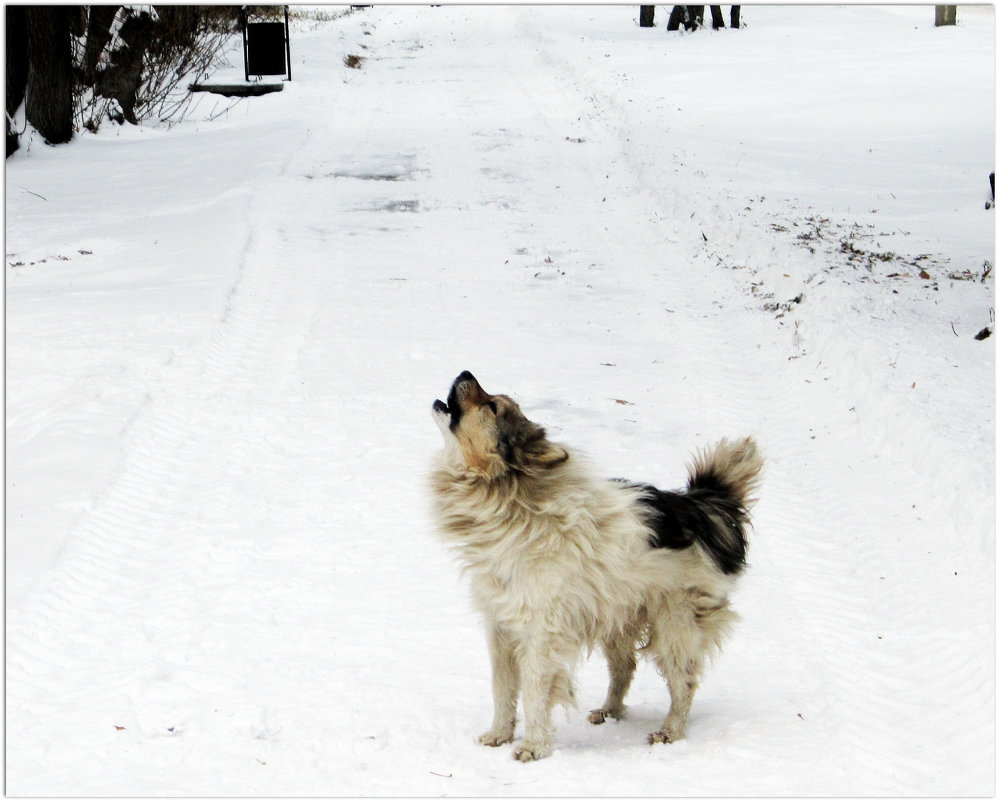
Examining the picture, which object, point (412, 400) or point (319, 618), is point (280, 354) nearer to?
point (412, 400)

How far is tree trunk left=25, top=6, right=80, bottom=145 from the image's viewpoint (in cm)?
1941

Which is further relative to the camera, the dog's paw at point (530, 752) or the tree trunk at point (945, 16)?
the tree trunk at point (945, 16)

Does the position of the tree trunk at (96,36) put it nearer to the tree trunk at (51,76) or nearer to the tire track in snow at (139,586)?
the tree trunk at (51,76)

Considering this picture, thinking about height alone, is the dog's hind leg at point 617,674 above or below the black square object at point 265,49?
below

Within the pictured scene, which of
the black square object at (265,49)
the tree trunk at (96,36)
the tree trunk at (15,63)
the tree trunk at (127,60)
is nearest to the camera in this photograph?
the tree trunk at (15,63)

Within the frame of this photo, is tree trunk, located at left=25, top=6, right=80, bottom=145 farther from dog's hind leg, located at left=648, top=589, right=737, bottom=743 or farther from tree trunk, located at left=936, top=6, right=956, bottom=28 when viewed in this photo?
tree trunk, located at left=936, top=6, right=956, bottom=28

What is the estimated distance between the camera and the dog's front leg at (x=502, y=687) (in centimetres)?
505

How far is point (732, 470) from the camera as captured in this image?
531 cm

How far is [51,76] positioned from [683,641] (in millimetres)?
19384

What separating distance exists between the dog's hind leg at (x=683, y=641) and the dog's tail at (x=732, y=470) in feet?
1.83

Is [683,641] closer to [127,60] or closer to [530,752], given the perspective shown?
[530,752]

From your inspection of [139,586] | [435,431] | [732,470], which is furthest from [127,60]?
[732,470]

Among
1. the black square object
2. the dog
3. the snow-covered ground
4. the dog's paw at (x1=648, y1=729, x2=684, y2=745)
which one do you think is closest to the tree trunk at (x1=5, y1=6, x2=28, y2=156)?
the snow-covered ground

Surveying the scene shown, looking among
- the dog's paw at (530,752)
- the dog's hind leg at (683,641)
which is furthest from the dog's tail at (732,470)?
the dog's paw at (530,752)
